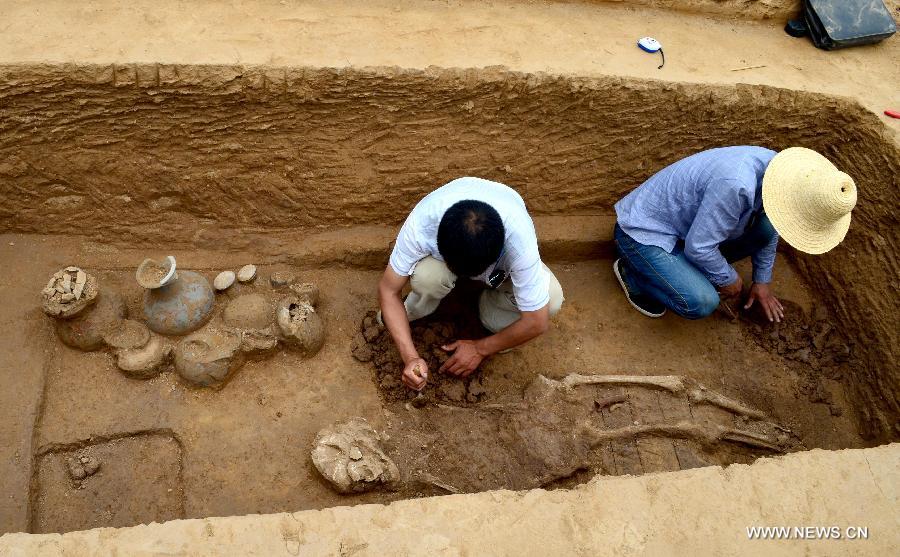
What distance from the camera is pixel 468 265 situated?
93.9 inches

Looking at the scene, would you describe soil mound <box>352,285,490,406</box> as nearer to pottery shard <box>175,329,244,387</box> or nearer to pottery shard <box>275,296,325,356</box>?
pottery shard <box>275,296,325,356</box>

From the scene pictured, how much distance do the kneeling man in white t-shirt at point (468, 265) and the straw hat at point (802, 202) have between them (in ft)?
3.35

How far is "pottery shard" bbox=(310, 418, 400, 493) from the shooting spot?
8.91ft

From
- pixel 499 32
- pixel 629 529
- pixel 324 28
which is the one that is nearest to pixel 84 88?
pixel 324 28

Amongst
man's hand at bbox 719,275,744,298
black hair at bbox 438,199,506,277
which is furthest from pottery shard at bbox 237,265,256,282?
man's hand at bbox 719,275,744,298

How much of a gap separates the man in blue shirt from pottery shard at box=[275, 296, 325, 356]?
1.65 meters

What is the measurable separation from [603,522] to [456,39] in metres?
2.39

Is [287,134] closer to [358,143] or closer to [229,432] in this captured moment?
[358,143]

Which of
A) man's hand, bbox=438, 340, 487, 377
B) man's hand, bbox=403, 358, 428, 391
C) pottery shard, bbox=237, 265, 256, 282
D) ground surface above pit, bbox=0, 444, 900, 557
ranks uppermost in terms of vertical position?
ground surface above pit, bbox=0, 444, 900, 557

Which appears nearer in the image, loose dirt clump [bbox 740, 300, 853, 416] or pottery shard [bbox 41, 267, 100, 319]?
pottery shard [bbox 41, 267, 100, 319]

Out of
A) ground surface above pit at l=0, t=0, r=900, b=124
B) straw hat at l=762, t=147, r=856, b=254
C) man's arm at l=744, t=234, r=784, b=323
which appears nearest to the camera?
straw hat at l=762, t=147, r=856, b=254

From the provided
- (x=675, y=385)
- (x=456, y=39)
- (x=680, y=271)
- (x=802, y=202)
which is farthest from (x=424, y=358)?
(x=802, y=202)

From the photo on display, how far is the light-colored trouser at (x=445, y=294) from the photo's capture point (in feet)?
9.49

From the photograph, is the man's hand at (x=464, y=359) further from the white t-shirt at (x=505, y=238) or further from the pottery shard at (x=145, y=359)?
the pottery shard at (x=145, y=359)
